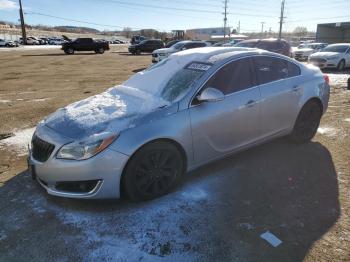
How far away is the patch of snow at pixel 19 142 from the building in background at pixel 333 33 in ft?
201

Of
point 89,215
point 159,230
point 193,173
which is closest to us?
point 159,230

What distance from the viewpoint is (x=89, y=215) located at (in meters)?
3.54

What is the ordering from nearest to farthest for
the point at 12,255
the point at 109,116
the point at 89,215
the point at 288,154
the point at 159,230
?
the point at 12,255
the point at 159,230
the point at 89,215
the point at 109,116
the point at 288,154

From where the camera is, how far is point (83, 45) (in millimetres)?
34969

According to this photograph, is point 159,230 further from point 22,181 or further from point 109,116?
point 22,181

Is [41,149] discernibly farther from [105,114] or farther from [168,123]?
[168,123]

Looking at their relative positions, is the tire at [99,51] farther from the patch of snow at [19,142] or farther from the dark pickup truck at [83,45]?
the patch of snow at [19,142]

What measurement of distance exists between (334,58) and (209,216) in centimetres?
1647

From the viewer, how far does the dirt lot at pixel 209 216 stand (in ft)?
9.77

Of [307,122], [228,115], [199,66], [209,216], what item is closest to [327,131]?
[307,122]

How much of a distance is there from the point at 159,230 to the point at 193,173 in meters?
1.34

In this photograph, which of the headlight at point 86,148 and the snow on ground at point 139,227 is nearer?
the snow on ground at point 139,227

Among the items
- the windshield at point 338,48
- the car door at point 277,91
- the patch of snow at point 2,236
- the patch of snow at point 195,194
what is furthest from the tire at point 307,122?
the windshield at point 338,48

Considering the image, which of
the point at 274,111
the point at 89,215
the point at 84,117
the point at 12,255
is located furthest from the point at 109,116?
the point at 274,111
